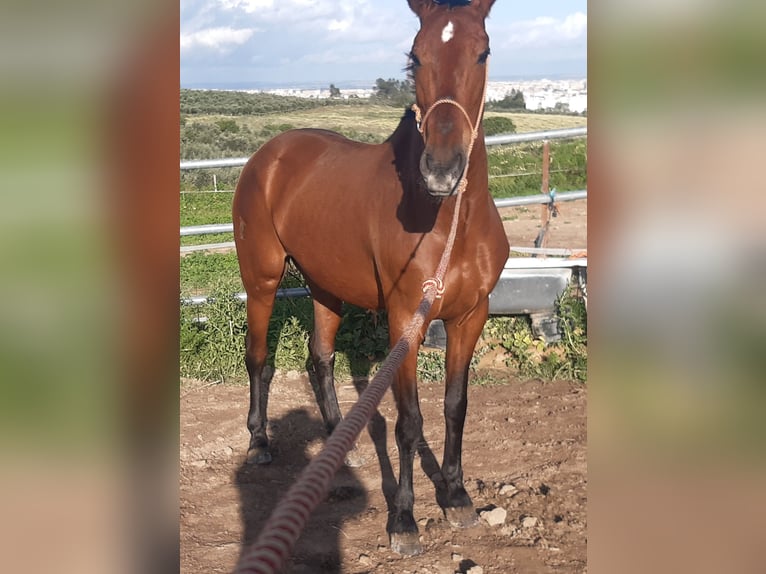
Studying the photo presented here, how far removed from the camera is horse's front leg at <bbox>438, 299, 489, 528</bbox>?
3.72m

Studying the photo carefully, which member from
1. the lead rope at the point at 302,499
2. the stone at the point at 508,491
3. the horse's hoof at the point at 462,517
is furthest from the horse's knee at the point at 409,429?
the lead rope at the point at 302,499

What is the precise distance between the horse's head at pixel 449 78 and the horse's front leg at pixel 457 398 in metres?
1.16

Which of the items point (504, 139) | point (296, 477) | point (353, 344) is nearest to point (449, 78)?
point (296, 477)

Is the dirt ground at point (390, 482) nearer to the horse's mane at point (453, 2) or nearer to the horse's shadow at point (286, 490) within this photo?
the horse's shadow at point (286, 490)

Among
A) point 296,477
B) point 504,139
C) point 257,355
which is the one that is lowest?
point 296,477

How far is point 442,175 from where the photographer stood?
2.57 meters

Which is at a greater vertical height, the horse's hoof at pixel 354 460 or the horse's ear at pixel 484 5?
the horse's ear at pixel 484 5

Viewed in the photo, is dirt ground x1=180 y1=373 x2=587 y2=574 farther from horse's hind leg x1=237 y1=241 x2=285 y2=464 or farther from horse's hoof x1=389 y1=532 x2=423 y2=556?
horse's hind leg x1=237 y1=241 x2=285 y2=464

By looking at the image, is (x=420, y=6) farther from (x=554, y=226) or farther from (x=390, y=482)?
(x=554, y=226)

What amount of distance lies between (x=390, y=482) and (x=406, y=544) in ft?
2.61

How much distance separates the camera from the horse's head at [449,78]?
8.69 ft
